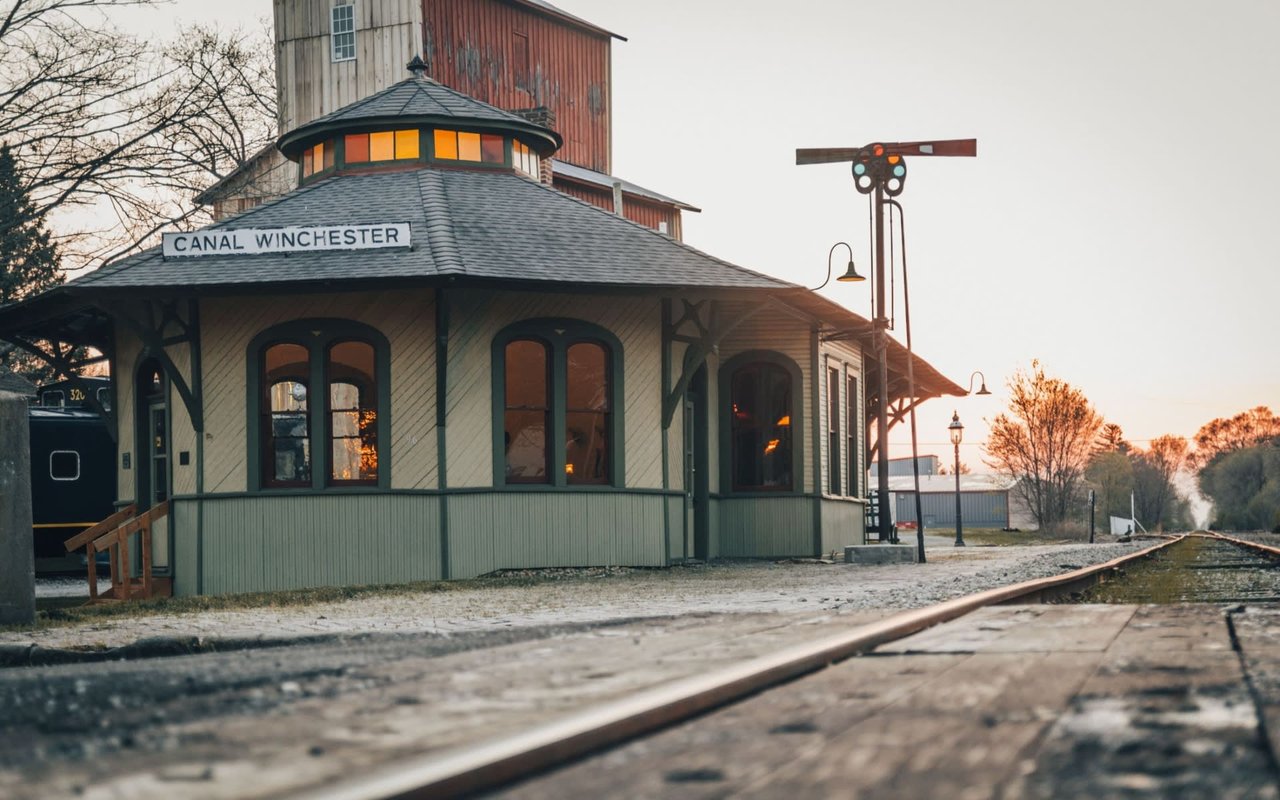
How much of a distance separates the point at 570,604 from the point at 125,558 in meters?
7.94

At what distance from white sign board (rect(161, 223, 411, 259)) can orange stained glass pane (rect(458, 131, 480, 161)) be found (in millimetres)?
4236

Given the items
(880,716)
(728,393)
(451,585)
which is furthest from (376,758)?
(728,393)

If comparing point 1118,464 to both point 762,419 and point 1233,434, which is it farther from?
point 762,419

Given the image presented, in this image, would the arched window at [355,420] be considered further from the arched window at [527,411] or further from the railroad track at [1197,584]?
the railroad track at [1197,584]

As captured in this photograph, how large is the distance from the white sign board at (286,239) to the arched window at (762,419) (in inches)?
271

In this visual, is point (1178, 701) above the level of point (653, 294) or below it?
below

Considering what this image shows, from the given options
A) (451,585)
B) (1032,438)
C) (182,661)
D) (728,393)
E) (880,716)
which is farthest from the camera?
(1032,438)

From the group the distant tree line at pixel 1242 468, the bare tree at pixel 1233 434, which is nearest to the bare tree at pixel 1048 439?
the distant tree line at pixel 1242 468

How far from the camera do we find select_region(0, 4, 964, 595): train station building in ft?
58.4

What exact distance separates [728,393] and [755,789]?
66.0 ft

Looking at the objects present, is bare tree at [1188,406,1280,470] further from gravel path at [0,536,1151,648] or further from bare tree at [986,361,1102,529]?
gravel path at [0,536,1151,648]

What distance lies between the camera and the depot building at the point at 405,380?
17797mm

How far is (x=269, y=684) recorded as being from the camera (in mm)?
4824

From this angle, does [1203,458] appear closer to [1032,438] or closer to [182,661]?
[1032,438]
